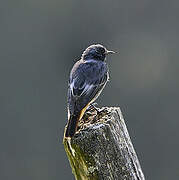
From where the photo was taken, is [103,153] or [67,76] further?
[67,76]

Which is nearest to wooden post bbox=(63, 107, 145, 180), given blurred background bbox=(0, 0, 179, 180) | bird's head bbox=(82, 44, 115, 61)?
bird's head bbox=(82, 44, 115, 61)

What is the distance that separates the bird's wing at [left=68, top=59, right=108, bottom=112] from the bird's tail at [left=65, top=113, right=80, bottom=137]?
0.32 meters

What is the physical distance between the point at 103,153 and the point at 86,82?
244cm

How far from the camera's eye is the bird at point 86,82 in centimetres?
680

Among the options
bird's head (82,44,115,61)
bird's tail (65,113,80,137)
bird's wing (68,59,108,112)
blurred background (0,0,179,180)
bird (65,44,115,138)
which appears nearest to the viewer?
bird's tail (65,113,80,137)

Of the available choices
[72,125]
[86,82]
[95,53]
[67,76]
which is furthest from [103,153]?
[67,76]

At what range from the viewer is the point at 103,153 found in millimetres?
5168

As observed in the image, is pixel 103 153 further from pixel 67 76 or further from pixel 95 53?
pixel 67 76

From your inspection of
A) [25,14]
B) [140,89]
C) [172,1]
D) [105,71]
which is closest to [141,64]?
[140,89]

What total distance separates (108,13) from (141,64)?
3.52 metres

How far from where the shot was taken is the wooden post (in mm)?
5160

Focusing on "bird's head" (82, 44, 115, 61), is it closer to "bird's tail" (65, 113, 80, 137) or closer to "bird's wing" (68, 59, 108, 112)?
"bird's wing" (68, 59, 108, 112)

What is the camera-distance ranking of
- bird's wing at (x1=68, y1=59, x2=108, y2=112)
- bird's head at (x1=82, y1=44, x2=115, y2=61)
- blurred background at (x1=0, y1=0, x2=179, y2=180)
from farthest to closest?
blurred background at (x1=0, y1=0, x2=179, y2=180) < bird's head at (x1=82, y1=44, x2=115, y2=61) < bird's wing at (x1=68, y1=59, x2=108, y2=112)

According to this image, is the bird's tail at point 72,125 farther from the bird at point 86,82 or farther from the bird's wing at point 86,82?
the bird's wing at point 86,82
